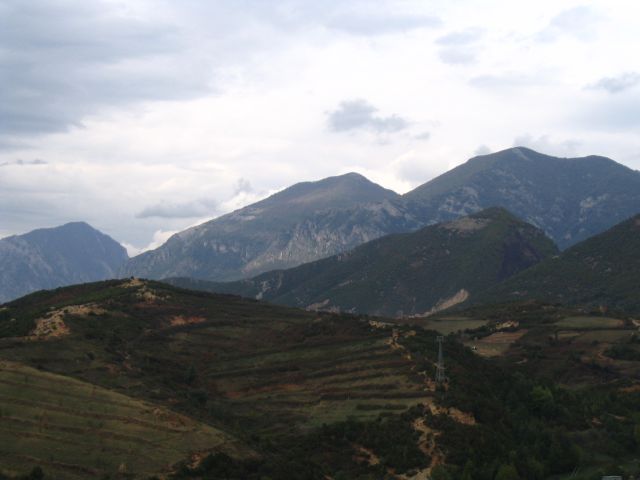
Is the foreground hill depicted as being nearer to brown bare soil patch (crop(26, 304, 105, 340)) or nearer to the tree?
the tree

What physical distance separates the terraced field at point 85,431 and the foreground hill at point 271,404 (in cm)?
27

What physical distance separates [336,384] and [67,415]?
2349 inches

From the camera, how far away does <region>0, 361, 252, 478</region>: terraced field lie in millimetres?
96875

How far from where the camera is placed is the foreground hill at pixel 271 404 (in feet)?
343

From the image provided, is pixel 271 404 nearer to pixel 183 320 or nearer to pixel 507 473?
pixel 507 473

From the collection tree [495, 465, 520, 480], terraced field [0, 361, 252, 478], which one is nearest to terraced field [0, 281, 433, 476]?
terraced field [0, 361, 252, 478]

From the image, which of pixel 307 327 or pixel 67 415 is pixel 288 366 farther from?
pixel 67 415

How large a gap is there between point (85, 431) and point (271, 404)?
166ft

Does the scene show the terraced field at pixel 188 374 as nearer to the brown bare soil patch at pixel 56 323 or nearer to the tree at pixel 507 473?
the brown bare soil patch at pixel 56 323

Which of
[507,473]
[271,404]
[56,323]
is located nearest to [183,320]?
[56,323]

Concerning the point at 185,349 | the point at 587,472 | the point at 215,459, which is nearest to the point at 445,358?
the point at 587,472

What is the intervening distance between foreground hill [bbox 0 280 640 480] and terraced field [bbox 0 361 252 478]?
0.27 metres

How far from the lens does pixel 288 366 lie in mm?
167125

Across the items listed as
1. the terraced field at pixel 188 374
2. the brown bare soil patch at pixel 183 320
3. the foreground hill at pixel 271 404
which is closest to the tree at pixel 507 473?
the foreground hill at pixel 271 404
